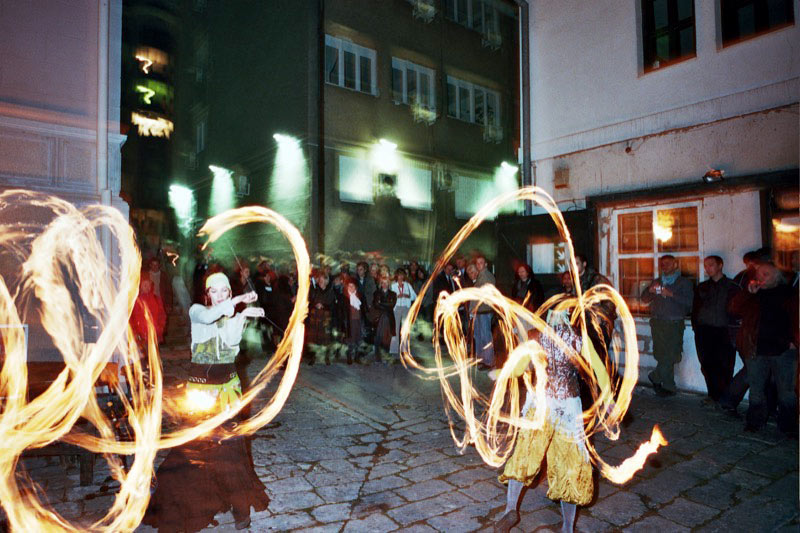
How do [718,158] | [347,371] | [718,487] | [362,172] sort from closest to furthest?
[718,487], [718,158], [347,371], [362,172]

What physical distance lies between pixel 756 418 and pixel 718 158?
4197 mm

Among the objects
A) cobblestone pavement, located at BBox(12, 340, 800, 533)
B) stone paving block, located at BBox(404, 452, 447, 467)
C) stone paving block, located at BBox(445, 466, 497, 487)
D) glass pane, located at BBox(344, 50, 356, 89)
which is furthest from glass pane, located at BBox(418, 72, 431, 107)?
stone paving block, located at BBox(445, 466, 497, 487)

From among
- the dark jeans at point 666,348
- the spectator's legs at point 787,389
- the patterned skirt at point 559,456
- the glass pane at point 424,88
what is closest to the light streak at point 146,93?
the glass pane at point 424,88

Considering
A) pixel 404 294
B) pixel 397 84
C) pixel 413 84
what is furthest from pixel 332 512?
pixel 413 84

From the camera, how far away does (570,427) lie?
13.1 feet

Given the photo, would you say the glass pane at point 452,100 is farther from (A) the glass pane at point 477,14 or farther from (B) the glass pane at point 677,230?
(B) the glass pane at point 677,230

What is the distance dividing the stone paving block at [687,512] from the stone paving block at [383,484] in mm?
2406

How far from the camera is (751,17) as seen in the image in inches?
312

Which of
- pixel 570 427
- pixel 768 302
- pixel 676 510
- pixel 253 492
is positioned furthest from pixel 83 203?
pixel 768 302

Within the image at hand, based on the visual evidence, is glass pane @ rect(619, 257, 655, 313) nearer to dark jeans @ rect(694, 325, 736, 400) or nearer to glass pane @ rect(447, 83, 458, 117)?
dark jeans @ rect(694, 325, 736, 400)

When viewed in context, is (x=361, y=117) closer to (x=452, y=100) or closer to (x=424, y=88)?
(x=424, y=88)

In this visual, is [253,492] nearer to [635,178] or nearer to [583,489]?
[583,489]

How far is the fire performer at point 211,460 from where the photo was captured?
4016 mm

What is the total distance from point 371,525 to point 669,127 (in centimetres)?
832
